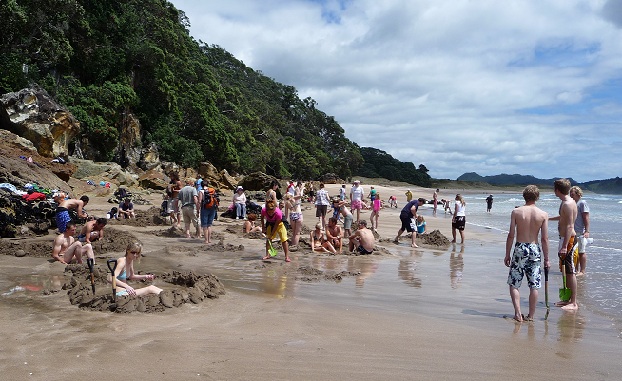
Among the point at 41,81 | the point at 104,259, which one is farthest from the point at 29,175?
the point at 41,81

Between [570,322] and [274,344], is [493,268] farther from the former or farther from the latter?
[274,344]

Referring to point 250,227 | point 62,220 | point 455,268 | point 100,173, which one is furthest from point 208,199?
point 100,173

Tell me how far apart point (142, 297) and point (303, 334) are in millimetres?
2032

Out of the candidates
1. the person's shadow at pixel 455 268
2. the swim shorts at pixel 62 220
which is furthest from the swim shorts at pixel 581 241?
the swim shorts at pixel 62 220

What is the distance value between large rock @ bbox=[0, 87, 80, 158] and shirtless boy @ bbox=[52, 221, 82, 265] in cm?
1464

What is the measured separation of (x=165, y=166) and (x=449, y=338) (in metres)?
30.0

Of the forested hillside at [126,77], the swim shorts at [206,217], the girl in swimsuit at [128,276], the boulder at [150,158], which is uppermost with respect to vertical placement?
the forested hillside at [126,77]

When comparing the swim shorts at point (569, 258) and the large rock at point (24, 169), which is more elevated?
the large rock at point (24, 169)

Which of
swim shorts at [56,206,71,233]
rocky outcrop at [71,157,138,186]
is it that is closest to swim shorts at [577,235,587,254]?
swim shorts at [56,206,71,233]

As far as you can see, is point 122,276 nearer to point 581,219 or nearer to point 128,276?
point 128,276

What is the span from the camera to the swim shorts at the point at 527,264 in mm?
6090

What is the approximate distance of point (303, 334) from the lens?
16.2ft

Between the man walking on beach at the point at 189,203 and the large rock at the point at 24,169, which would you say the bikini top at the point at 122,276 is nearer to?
the man walking on beach at the point at 189,203

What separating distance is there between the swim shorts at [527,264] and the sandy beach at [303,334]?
0.49 metres
